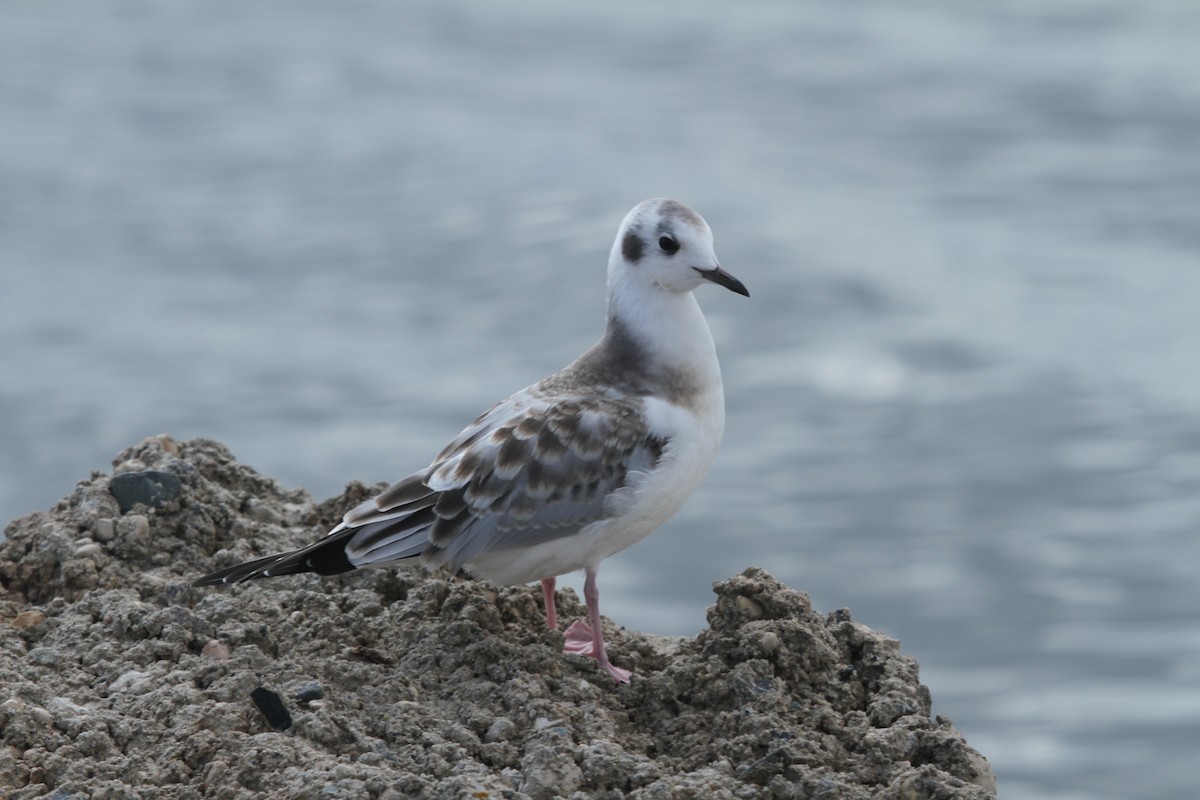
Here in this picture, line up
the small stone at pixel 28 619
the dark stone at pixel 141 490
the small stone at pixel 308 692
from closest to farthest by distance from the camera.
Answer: the small stone at pixel 308 692 < the small stone at pixel 28 619 < the dark stone at pixel 141 490

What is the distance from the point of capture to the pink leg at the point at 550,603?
725cm

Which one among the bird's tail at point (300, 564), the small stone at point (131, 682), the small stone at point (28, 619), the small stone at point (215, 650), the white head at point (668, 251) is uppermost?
the white head at point (668, 251)

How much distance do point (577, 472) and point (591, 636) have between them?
710mm

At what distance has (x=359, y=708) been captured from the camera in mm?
6277

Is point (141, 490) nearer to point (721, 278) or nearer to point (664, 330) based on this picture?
point (664, 330)

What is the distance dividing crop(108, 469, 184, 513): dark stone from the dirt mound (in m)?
0.10

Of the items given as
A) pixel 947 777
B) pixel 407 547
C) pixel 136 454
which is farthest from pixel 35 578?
pixel 947 777

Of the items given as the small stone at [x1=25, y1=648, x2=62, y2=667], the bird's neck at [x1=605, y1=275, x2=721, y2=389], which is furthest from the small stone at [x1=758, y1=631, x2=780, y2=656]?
the small stone at [x1=25, y1=648, x2=62, y2=667]

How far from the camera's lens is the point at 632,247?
7406 mm

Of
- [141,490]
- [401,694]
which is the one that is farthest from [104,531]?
[401,694]

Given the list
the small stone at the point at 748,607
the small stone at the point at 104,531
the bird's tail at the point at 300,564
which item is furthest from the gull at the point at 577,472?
the small stone at the point at 104,531

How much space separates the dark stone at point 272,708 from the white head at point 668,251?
2.33m

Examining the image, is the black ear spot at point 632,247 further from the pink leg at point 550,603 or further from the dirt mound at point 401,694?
the dirt mound at point 401,694

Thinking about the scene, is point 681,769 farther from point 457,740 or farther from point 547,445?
point 547,445
